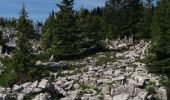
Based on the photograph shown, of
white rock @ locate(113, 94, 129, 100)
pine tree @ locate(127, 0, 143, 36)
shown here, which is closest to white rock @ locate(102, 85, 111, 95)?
white rock @ locate(113, 94, 129, 100)

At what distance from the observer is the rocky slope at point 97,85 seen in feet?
98.1

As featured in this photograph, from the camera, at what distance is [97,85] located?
35.9 meters

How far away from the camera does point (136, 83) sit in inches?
1372

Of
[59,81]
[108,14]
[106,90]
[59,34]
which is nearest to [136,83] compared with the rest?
[106,90]

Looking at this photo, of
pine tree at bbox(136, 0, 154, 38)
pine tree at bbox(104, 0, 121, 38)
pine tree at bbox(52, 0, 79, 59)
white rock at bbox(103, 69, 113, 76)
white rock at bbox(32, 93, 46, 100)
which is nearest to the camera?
white rock at bbox(32, 93, 46, 100)

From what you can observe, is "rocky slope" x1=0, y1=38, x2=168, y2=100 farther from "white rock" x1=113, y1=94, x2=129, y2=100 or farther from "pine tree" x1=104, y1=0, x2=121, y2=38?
"pine tree" x1=104, y1=0, x2=121, y2=38

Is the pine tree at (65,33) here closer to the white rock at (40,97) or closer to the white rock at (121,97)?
the white rock at (121,97)

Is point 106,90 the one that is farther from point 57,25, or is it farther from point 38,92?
point 57,25

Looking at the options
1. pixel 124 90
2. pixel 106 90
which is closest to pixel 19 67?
pixel 106 90

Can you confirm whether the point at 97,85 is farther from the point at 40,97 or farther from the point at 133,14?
the point at 133,14

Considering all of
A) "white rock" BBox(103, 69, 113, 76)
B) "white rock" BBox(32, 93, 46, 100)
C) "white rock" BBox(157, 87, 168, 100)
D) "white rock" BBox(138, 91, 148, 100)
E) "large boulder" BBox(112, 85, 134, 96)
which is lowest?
"white rock" BBox(157, 87, 168, 100)

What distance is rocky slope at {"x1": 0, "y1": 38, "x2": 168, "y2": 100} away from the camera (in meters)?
29.9

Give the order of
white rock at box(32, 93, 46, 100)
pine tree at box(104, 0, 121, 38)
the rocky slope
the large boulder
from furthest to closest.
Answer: pine tree at box(104, 0, 121, 38), the large boulder, the rocky slope, white rock at box(32, 93, 46, 100)

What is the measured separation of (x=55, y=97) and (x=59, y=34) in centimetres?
2873
